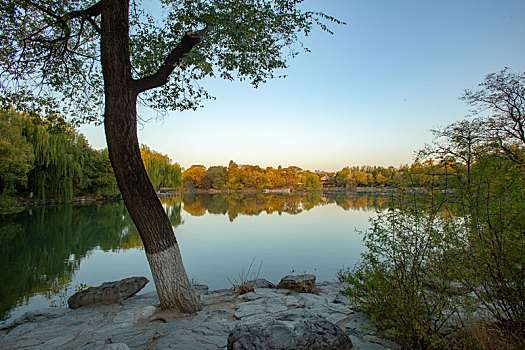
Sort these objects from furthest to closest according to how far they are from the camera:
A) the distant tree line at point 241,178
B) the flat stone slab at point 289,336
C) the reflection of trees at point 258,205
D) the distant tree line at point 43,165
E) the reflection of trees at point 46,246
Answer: the distant tree line at point 241,178
the reflection of trees at point 258,205
the distant tree line at point 43,165
the reflection of trees at point 46,246
the flat stone slab at point 289,336

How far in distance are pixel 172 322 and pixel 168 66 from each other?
9.80ft

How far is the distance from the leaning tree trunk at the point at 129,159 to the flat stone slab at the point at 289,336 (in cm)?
155

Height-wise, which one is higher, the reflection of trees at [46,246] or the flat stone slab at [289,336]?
the flat stone slab at [289,336]

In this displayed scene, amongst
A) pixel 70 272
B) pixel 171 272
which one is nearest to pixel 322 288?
pixel 171 272

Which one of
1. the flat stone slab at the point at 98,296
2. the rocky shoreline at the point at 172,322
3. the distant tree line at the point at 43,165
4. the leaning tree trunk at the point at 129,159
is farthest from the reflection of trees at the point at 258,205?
the flat stone slab at the point at 98,296

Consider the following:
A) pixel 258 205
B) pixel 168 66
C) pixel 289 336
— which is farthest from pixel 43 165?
pixel 289 336

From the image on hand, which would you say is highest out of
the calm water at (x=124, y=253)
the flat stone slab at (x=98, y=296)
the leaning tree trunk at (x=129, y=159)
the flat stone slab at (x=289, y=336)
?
the leaning tree trunk at (x=129, y=159)

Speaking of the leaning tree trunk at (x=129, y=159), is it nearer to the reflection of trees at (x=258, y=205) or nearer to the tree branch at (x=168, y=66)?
the tree branch at (x=168, y=66)

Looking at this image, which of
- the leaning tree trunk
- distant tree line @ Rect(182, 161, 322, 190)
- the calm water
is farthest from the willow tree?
distant tree line @ Rect(182, 161, 322, 190)

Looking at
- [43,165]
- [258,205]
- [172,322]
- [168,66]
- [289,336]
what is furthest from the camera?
[258,205]

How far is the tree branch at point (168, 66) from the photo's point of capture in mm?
3478

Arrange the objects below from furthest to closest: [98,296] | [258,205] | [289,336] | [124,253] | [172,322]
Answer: [258,205], [124,253], [98,296], [172,322], [289,336]

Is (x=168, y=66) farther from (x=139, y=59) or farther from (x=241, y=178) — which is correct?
Result: (x=241, y=178)

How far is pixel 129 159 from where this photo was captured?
10.5ft
